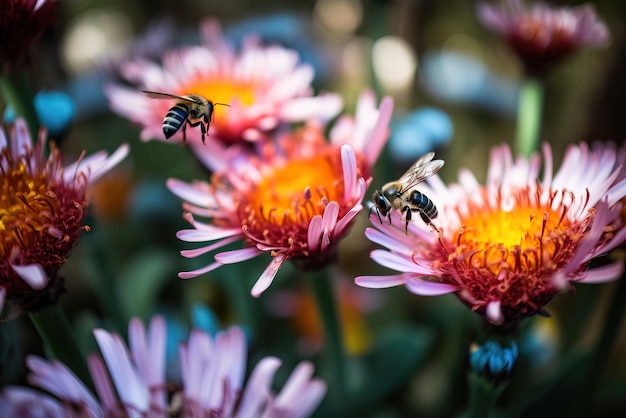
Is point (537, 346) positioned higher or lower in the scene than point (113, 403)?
lower

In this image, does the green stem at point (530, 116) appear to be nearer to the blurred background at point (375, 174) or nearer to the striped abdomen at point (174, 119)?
the blurred background at point (375, 174)

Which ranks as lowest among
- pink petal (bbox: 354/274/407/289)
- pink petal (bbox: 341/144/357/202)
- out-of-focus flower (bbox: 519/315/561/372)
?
out-of-focus flower (bbox: 519/315/561/372)

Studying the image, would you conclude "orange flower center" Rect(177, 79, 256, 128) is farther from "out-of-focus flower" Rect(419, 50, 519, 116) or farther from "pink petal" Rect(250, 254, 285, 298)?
"out-of-focus flower" Rect(419, 50, 519, 116)

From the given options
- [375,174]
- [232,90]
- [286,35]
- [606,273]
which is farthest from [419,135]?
[286,35]

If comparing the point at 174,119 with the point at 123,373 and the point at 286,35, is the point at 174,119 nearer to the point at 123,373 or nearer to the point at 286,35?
the point at 123,373

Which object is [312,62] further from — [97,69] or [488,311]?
[488,311]

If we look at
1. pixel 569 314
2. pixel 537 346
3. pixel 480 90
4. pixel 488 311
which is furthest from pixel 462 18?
pixel 488 311

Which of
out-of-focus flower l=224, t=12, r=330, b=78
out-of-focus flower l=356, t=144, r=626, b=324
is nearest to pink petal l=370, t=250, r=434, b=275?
out-of-focus flower l=356, t=144, r=626, b=324
